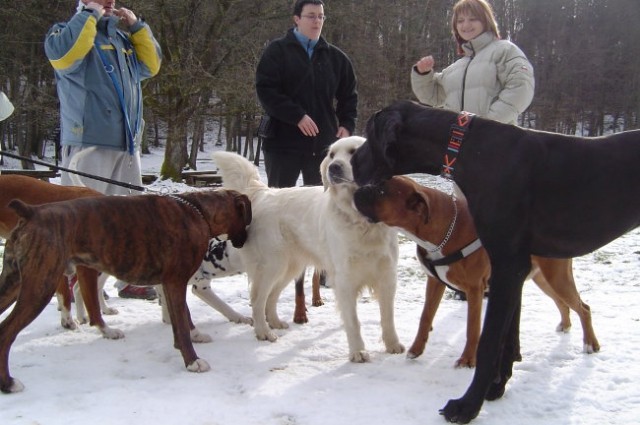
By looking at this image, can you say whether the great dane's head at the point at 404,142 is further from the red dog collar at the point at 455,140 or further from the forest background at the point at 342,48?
the forest background at the point at 342,48

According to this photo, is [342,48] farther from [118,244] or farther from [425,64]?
[118,244]

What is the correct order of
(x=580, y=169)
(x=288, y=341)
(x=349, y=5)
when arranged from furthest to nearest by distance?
(x=349, y=5) < (x=288, y=341) < (x=580, y=169)

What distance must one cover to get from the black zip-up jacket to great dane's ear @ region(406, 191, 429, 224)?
6.70 ft

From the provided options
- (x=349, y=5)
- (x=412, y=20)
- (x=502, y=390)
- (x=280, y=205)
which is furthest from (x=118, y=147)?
(x=412, y=20)

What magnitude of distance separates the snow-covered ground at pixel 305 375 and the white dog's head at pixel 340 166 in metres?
1.22

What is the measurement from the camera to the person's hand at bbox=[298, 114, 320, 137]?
207 inches

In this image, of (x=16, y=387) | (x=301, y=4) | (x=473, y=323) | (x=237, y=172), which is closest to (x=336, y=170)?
(x=237, y=172)

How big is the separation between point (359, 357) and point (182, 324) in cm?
121

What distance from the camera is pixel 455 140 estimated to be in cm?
272

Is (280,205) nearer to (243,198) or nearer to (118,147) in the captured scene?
(243,198)

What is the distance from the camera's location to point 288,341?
438 centimetres

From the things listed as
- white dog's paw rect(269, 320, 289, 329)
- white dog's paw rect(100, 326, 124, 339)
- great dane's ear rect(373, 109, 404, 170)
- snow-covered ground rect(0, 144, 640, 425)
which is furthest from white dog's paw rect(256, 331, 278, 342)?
great dane's ear rect(373, 109, 404, 170)

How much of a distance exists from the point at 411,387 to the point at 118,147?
328 centimetres

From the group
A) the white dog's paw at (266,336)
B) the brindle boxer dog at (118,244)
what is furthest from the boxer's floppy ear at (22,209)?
the white dog's paw at (266,336)
